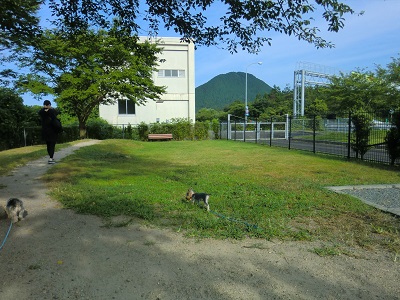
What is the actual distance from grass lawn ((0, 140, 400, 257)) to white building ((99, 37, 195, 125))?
26.2 m

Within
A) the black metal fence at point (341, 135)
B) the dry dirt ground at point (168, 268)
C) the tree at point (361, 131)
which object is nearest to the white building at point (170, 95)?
the black metal fence at point (341, 135)

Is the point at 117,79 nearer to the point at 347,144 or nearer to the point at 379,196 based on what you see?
the point at 347,144

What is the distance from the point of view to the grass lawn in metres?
4.01

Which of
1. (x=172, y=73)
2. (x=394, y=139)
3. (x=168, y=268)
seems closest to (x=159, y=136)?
(x=172, y=73)

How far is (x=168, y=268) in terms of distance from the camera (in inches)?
120

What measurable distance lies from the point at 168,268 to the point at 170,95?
32.7m

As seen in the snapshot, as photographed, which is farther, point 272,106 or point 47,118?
point 272,106

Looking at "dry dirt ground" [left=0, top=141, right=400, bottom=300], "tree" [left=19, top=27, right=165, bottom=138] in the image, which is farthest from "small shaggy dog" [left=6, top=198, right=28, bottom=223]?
"tree" [left=19, top=27, right=165, bottom=138]

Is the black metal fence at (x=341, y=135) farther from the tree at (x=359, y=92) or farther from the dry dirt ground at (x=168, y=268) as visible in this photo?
the tree at (x=359, y=92)

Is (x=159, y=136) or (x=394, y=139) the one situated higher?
(x=394, y=139)

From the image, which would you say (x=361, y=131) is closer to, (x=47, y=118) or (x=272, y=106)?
(x=47, y=118)

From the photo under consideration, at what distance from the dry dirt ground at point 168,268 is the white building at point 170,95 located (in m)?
31.2

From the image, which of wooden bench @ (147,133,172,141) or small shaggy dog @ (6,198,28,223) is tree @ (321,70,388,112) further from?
small shaggy dog @ (6,198,28,223)

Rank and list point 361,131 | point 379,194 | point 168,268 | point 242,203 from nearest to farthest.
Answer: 1. point 168,268
2. point 242,203
3. point 379,194
4. point 361,131
